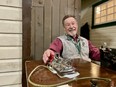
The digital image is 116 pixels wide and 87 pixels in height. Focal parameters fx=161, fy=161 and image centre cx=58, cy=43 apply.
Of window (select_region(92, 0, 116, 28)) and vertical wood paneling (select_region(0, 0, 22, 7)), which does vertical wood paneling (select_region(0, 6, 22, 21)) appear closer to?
vertical wood paneling (select_region(0, 0, 22, 7))

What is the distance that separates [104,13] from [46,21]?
2.17 m

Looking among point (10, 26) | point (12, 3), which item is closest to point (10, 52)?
point (10, 26)

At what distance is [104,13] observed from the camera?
3943mm

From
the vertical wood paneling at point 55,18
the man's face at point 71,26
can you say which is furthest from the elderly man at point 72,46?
the vertical wood paneling at point 55,18

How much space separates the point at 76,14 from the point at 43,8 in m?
0.52

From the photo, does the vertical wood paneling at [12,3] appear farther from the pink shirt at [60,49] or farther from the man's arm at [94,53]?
the man's arm at [94,53]

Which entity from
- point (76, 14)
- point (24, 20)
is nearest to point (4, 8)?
point (24, 20)

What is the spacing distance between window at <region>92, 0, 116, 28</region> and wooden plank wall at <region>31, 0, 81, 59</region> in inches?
57.6

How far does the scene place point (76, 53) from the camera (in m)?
1.92

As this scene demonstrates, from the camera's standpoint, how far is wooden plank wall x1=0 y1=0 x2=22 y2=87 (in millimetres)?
Result: 1729

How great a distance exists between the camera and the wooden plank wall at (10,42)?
5.67ft

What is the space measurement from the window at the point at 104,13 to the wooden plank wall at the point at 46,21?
146 centimetres

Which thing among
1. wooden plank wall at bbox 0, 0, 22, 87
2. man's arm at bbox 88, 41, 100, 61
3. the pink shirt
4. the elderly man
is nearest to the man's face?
the elderly man

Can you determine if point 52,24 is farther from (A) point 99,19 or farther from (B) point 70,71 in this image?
(A) point 99,19
